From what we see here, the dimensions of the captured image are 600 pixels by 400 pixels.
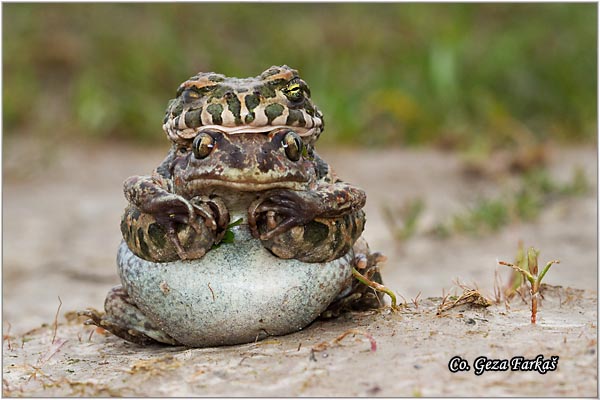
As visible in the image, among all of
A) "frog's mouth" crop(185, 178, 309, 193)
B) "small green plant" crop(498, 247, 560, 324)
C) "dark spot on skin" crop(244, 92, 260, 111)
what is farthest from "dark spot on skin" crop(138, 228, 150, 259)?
"small green plant" crop(498, 247, 560, 324)

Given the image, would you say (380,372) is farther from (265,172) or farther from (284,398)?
(265,172)

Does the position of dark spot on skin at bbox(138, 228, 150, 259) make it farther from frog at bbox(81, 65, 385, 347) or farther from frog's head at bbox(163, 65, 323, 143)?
frog's head at bbox(163, 65, 323, 143)

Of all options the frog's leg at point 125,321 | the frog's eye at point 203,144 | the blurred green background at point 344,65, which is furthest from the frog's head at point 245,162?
the blurred green background at point 344,65

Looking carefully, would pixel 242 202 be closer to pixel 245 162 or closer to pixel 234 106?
pixel 245 162

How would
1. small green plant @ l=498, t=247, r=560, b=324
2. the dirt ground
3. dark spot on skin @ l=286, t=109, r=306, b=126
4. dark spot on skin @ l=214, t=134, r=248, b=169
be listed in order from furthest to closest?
small green plant @ l=498, t=247, r=560, b=324 → dark spot on skin @ l=286, t=109, r=306, b=126 → dark spot on skin @ l=214, t=134, r=248, b=169 → the dirt ground

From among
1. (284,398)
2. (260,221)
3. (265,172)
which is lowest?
(284,398)

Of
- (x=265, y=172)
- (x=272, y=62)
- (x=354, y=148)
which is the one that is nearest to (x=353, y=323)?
(x=265, y=172)

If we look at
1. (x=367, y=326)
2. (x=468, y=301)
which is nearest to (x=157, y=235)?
(x=367, y=326)
